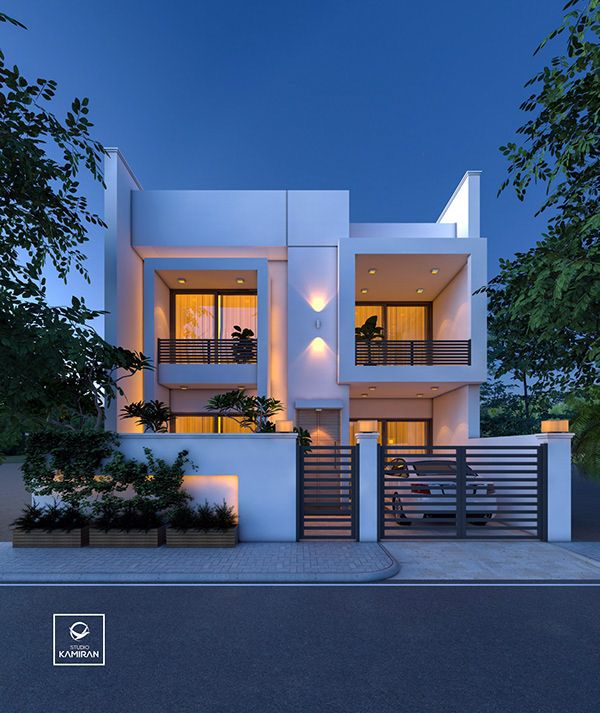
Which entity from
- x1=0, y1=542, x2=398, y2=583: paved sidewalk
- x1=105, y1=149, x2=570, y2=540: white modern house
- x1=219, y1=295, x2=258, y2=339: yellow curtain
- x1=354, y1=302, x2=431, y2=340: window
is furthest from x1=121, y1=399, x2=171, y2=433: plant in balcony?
x1=354, y1=302, x2=431, y2=340: window

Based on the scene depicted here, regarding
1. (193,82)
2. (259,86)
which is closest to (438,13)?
(259,86)

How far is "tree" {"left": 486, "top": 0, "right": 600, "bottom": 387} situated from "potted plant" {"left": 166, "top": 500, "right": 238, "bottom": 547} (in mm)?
6939

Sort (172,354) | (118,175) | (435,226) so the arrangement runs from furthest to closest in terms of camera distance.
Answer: (435,226) < (172,354) < (118,175)

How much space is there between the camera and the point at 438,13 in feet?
210

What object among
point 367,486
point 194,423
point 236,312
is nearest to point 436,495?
point 367,486

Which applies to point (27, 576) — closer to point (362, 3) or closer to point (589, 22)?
point (589, 22)

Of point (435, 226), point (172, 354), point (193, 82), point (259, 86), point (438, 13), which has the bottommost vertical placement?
point (172, 354)

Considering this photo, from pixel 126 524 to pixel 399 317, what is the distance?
1286cm

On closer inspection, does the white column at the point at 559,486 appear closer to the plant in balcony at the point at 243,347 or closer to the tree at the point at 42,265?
the plant in balcony at the point at 243,347

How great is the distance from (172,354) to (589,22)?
1244 cm

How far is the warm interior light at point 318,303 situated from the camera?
14000 millimetres

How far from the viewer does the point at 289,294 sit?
13977mm
